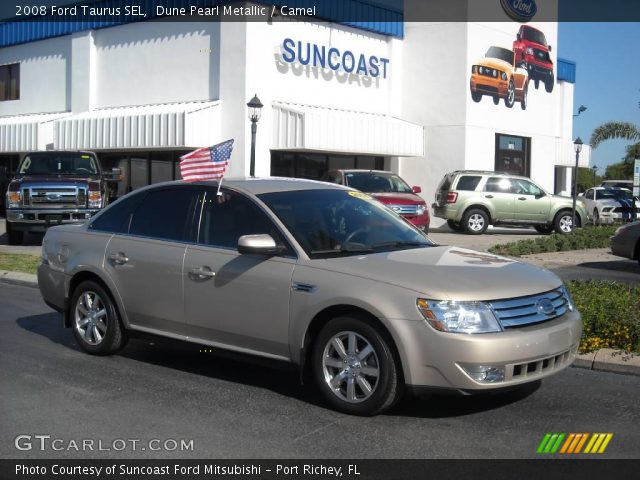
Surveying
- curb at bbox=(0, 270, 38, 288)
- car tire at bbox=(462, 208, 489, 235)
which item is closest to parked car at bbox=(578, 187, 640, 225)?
car tire at bbox=(462, 208, 489, 235)

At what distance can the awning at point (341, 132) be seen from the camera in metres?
22.4

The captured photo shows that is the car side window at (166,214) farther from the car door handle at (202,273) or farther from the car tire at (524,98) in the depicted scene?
the car tire at (524,98)

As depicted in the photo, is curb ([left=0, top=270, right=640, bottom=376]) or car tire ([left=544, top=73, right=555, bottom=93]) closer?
curb ([left=0, top=270, right=640, bottom=376])

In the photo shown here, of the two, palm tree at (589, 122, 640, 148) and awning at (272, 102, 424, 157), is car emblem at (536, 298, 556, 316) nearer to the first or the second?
awning at (272, 102, 424, 157)

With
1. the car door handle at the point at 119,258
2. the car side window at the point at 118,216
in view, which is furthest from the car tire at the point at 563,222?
the car door handle at the point at 119,258

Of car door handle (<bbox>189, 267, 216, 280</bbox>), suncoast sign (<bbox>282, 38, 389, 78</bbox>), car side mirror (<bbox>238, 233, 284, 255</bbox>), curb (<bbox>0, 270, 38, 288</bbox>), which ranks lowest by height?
curb (<bbox>0, 270, 38, 288</bbox>)

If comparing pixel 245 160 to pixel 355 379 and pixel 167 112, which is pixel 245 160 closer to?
pixel 167 112

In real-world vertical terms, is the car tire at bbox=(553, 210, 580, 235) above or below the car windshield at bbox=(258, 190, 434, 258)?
below

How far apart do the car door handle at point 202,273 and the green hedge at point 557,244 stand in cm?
1041

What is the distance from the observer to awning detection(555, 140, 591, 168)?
1270 inches

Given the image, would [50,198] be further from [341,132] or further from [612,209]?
[612,209]

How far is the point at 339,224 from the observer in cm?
641

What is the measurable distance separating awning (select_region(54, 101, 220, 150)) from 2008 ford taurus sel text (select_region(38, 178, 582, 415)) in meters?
14.8
